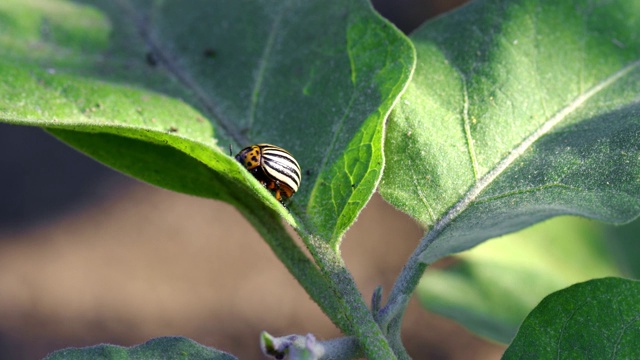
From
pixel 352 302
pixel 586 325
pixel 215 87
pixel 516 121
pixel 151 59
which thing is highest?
pixel 151 59

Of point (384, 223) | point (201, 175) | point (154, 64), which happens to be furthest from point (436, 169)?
point (384, 223)

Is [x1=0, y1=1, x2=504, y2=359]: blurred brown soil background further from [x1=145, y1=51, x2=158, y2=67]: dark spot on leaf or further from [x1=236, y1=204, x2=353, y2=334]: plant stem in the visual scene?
[x1=236, y1=204, x2=353, y2=334]: plant stem

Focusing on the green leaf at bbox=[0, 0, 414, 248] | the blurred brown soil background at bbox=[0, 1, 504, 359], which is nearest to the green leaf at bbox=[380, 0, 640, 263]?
the green leaf at bbox=[0, 0, 414, 248]

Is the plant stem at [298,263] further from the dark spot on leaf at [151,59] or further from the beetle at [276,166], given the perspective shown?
the dark spot on leaf at [151,59]

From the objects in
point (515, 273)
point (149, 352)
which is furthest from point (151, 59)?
point (515, 273)

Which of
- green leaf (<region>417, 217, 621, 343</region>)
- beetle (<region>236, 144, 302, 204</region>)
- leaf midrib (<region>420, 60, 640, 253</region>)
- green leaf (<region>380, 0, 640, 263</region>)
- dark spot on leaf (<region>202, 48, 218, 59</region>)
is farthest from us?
green leaf (<region>417, 217, 621, 343</region>)

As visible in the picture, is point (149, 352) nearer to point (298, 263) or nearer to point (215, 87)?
point (298, 263)
